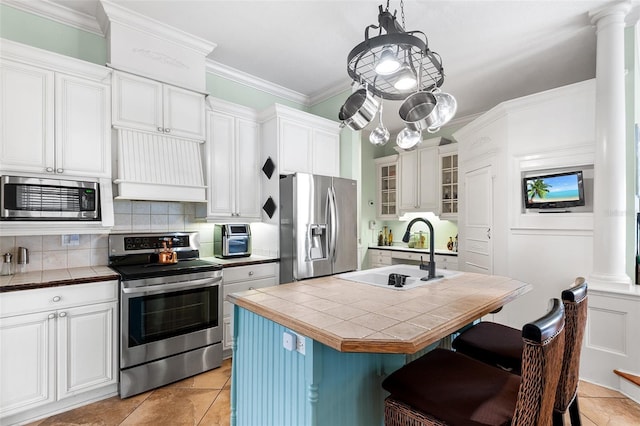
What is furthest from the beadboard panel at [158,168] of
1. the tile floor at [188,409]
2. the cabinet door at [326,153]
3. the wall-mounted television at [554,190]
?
the wall-mounted television at [554,190]

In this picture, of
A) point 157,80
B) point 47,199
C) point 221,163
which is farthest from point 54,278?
point 157,80

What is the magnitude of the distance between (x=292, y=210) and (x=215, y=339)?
1392 millimetres

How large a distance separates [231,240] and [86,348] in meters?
1.47

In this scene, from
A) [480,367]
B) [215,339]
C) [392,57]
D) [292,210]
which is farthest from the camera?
[292,210]

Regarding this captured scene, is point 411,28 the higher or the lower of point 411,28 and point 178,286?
the higher

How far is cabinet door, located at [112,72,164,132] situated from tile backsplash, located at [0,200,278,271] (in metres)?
0.73

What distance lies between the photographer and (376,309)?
4.53 ft

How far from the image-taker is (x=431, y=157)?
16.6ft

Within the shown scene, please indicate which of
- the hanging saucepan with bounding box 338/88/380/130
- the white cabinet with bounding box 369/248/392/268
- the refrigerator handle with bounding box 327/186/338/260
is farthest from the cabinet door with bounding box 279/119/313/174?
the white cabinet with bounding box 369/248/392/268

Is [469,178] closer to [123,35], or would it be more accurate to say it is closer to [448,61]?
[448,61]

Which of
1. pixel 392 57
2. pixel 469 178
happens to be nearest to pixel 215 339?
pixel 392 57

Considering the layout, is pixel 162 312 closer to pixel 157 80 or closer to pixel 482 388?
pixel 157 80

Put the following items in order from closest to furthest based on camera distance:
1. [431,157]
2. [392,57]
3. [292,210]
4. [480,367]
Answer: [480,367]
[392,57]
[292,210]
[431,157]

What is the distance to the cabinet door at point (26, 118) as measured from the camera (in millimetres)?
2137
